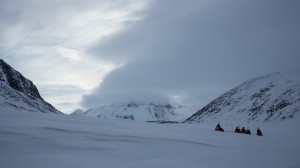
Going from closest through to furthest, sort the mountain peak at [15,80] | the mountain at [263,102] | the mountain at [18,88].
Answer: the mountain at [263,102] < the mountain at [18,88] < the mountain peak at [15,80]

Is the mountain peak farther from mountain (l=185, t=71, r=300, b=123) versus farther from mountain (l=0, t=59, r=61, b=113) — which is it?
mountain (l=185, t=71, r=300, b=123)

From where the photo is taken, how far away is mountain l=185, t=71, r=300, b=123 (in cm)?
7391

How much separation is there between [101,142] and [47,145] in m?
2.47

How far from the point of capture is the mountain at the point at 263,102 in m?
73.9

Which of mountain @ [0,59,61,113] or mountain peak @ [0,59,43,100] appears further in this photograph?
mountain peak @ [0,59,43,100]

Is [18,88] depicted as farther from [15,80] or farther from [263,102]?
[263,102]

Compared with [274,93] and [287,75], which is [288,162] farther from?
[287,75]

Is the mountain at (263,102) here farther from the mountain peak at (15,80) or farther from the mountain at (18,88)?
the mountain peak at (15,80)

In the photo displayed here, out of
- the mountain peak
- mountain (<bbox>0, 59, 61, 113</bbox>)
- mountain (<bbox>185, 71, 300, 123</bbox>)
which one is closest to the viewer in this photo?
mountain (<bbox>185, 71, 300, 123</bbox>)

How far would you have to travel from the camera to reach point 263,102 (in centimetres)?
8912

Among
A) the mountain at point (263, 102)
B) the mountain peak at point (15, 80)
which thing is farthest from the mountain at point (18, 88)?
the mountain at point (263, 102)

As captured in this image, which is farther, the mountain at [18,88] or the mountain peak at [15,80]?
the mountain peak at [15,80]

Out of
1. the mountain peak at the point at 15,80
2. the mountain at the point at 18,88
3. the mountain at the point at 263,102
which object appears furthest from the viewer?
the mountain peak at the point at 15,80

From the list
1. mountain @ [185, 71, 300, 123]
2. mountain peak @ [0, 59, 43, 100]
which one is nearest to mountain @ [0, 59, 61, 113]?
mountain peak @ [0, 59, 43, 100]
